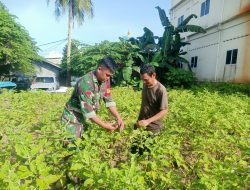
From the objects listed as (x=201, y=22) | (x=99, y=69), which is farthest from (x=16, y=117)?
(x=201, y=22)

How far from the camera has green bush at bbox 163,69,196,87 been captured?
55.8 ft

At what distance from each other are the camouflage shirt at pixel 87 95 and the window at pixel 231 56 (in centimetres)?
1338

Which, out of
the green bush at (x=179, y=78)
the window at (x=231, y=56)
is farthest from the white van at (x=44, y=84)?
the window at (x=231, y=56)

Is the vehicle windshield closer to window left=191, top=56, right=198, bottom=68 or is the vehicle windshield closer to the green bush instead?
the green bush

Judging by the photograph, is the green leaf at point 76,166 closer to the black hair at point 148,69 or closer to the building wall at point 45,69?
Result: the black hair at point 148,69

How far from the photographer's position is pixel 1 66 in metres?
24.6

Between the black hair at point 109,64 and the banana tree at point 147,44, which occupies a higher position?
the banana tree at point 147,44

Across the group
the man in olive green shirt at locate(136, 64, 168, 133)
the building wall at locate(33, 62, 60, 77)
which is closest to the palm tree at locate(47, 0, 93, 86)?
the building wall at locate(33, 62, 60, 77)

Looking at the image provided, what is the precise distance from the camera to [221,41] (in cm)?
1770

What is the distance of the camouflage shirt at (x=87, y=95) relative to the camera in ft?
12.0

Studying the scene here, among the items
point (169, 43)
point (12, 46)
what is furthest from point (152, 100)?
Result: point (12, 46)

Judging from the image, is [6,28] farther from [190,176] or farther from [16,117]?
[190,176]

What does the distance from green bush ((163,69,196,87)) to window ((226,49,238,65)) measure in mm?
2170

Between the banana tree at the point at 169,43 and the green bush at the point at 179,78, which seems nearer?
the green bush at the point at 179,78
